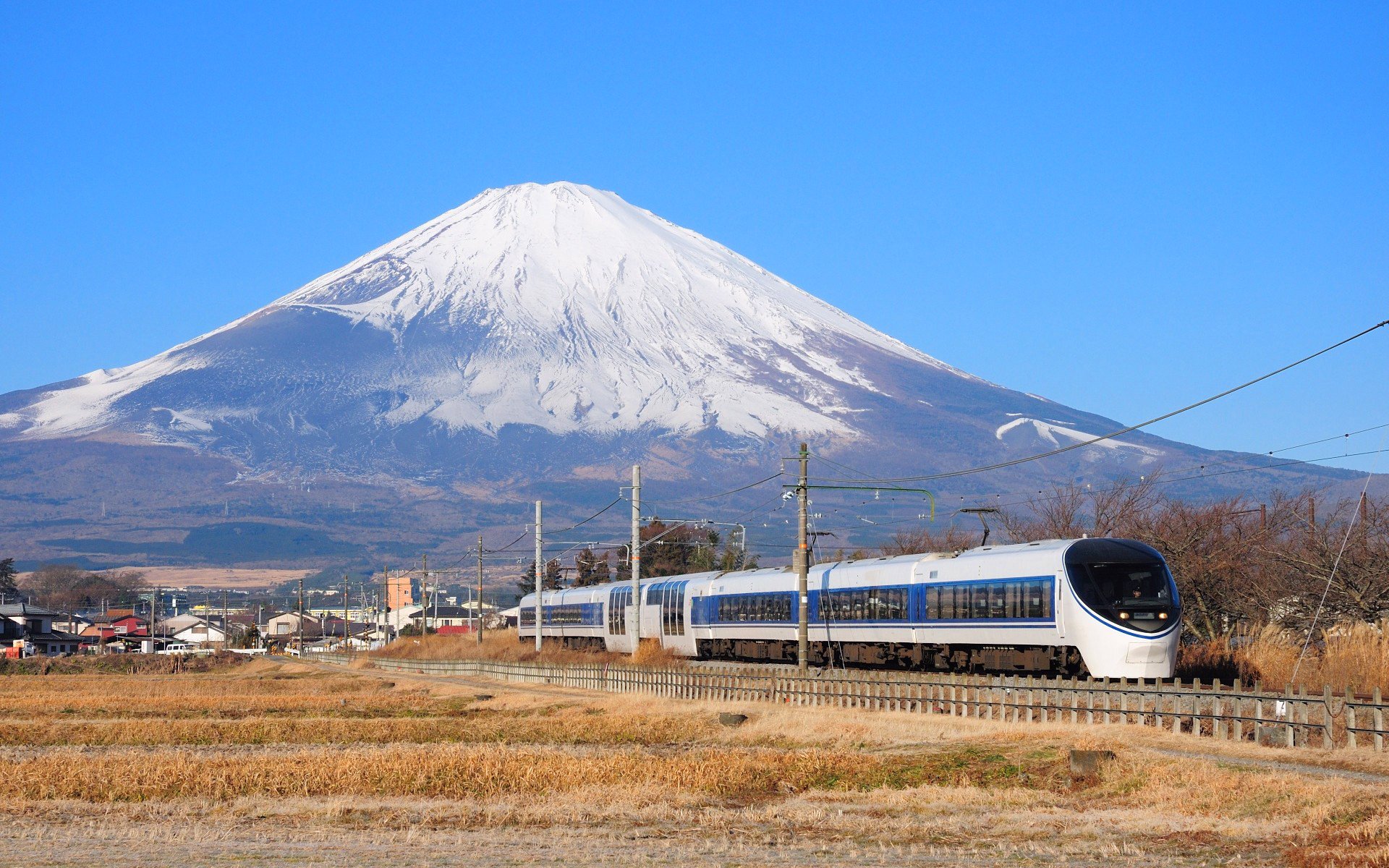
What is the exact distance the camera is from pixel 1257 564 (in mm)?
58031

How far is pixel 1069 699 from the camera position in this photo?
3195 centimetres

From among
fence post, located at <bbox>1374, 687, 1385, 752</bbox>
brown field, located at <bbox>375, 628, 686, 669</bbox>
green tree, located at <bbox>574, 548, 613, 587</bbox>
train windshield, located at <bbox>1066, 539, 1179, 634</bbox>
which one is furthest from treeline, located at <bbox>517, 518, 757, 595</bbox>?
fence post, located at <bbox>1374, 687, 1385, 752</bbox>

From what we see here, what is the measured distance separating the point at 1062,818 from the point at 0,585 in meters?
173

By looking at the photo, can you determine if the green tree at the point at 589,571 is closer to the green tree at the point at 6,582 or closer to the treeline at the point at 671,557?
the treeline at the point at 671,557

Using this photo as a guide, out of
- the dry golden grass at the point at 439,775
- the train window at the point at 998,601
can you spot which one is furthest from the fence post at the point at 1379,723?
the train window at the point at 998,601

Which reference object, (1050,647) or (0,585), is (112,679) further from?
(0,585)

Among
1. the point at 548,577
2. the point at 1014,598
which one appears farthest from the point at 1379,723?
the point at 548,577

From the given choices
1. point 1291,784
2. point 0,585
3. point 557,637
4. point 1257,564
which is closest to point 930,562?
point 1257,564

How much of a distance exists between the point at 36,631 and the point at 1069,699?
400 ft

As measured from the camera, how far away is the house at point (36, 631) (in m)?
130

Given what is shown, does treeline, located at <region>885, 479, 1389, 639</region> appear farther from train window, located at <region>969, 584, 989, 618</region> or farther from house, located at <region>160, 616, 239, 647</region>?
house, located at <region>160, 616, 239, 647</region>

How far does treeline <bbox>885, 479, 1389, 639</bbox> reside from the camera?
4353 centimetres

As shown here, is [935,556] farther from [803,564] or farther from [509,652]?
[509,652]

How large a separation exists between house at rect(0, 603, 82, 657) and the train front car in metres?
104
